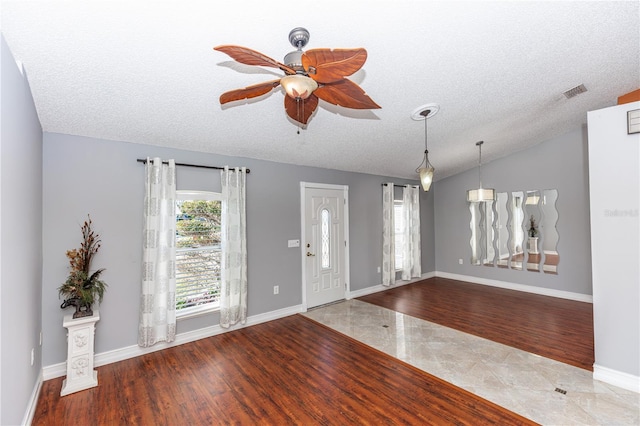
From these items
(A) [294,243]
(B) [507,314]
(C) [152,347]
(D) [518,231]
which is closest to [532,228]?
(D) [518,231]

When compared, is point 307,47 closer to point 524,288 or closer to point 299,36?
point 299,36

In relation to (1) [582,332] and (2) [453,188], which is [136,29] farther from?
(2) [453,188]

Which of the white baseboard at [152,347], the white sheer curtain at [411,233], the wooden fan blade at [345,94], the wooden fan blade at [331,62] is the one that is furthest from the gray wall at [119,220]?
the white sheer curtain at [411,233]

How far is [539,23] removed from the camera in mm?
2166

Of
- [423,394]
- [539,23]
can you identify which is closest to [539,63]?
[539,23]

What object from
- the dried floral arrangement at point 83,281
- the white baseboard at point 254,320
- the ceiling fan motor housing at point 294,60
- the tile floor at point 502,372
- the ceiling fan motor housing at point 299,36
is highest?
the ceiling fan motor housing at point 299,36

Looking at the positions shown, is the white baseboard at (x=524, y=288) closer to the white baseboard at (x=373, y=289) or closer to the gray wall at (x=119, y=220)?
the white baseboard at (x=373, y=289)

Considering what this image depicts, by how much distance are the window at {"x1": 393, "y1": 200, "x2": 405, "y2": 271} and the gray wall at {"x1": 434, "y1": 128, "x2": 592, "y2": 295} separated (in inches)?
59.2

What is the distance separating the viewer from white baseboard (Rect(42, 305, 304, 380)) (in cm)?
283

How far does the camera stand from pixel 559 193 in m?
5.31

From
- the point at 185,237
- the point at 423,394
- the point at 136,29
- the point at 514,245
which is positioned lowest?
the point at 423,394

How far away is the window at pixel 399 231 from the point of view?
20.9 ft

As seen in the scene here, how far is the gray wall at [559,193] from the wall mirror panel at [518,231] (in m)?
0.11

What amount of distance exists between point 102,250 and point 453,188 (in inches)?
271
